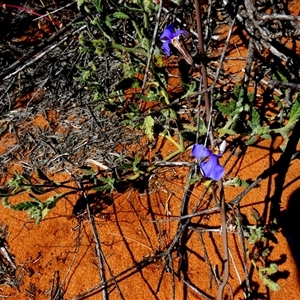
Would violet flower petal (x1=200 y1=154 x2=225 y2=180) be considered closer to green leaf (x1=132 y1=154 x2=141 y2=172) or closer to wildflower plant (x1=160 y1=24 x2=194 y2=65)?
wildflower plant (x1=160 y1=24 x2=194 y2=65)

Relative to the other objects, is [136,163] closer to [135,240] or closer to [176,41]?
[135,240]

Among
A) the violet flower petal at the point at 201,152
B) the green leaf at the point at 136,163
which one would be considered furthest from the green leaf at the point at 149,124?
the violet flower petal at the point at 201,152

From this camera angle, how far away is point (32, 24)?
2.75 m

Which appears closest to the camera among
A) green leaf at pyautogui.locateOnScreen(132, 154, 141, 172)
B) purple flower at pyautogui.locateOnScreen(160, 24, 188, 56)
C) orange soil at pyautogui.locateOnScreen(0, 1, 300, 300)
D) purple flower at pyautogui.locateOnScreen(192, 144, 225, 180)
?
purple flower at pyautogui.locateOnScreen(192, 144, 225, 180)

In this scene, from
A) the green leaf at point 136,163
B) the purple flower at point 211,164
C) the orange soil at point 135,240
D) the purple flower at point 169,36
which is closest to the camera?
the purple flower at point 211,164

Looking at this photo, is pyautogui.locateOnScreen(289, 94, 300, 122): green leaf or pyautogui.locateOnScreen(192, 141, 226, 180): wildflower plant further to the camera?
pyautogui.locateOnScreen(289, 94, 300, 122): green leaf

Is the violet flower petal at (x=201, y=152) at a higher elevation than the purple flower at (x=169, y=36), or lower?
lower

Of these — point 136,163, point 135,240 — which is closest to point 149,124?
point 136,163

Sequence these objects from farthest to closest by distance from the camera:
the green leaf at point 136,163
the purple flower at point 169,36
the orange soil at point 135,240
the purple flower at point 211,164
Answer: the green leaf at point 136,163
the orange soil at point 135,240
the purple flower at point 169,36
the purple flower at point 211,164

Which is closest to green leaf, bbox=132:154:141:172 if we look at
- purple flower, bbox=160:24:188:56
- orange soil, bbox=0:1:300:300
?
orange soil, bbox=0:1:300:300

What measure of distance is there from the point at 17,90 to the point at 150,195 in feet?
3.33

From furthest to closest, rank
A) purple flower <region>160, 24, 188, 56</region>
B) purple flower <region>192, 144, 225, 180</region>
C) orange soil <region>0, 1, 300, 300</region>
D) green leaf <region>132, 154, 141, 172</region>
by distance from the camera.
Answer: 1. green leaf <region>132, 154, 141, 172</region>
2. orange soil <region>0, 1, 300, 300</region>
3. purple flower <region>160, 24, 188, 56</region>
4. purple flower <region>192, 144, 225, 180</region>

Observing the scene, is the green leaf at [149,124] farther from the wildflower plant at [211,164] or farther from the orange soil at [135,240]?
the wildflower plant at [211,164]

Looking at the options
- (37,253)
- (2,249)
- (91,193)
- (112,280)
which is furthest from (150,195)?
(2,249)
